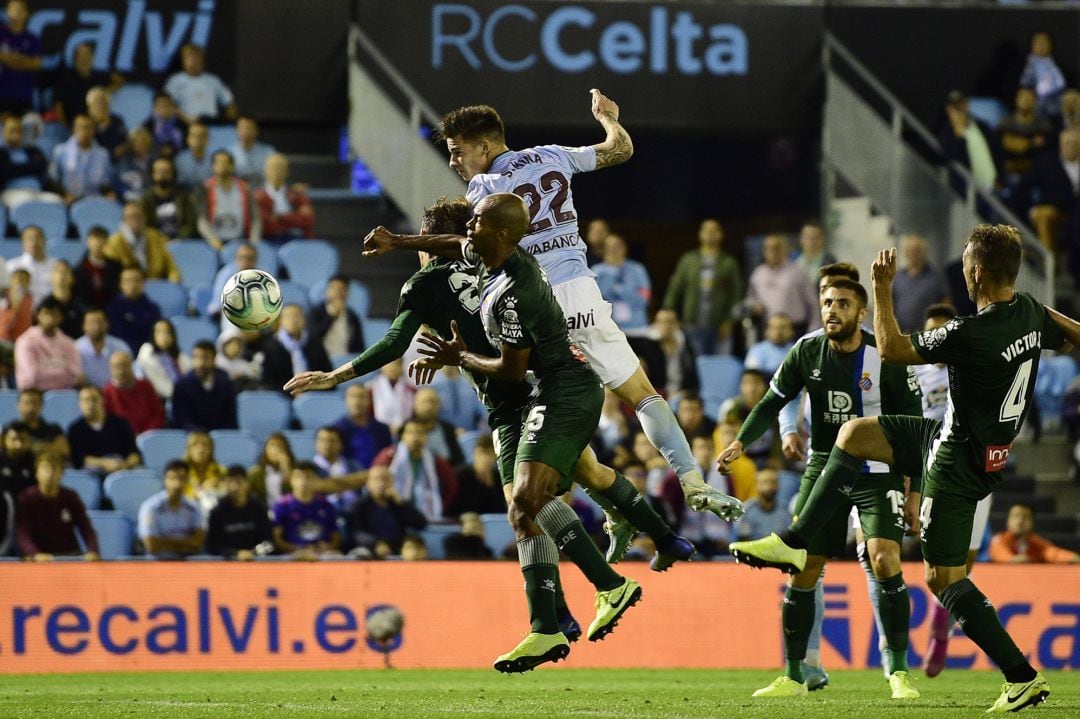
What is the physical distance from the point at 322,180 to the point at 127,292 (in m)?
3.95

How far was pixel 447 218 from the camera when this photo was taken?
9.87 metres

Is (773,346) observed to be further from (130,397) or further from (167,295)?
(130,397)

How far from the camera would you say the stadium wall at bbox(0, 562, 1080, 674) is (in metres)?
14.1

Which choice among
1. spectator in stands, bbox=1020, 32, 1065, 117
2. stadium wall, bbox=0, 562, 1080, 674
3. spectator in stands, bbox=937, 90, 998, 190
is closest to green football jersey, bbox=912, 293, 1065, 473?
stadium wall, bbox=0, 562, 1080, 674

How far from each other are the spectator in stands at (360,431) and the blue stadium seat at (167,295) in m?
2.39

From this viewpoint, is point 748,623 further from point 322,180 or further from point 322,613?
point 322,180

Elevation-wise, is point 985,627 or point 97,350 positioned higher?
point 97,350

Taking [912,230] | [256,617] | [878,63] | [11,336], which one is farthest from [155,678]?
[878,63]

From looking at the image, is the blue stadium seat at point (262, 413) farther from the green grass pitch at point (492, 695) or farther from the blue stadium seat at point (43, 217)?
the green grass pitch at point (492, 695)

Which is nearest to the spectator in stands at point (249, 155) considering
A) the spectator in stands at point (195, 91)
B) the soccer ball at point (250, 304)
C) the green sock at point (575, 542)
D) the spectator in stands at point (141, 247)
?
the spectator in stands at point (195, 91)

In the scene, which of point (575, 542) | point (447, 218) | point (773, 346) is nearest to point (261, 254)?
point (773, 346)

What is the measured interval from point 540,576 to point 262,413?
25.6 ft

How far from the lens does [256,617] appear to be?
1440cm

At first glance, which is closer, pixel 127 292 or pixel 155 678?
pixel 155 678
